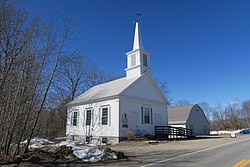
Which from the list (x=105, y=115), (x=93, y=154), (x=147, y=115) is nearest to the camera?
(x=93, y=154)

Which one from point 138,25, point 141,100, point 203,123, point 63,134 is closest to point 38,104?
point 141,100

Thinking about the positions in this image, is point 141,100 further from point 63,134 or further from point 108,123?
point 63,134

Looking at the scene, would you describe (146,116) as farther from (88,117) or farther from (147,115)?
(88,117)

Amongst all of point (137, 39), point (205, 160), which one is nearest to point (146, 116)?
point (137, 39)

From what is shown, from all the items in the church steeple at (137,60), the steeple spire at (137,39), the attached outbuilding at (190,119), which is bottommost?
the attached outbuilding at (190,119)

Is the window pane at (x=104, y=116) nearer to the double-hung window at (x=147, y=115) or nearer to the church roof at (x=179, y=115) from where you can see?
the double-hung window at (x=147, y=115)

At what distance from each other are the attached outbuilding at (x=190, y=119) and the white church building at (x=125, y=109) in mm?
12312

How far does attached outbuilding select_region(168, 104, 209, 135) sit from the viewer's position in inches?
1334

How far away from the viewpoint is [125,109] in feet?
59.8

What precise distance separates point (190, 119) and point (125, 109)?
20.5 m

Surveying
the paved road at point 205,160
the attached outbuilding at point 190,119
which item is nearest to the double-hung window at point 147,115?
the paved road at point 205,160

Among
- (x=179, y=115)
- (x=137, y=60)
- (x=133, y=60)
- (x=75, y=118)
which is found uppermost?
(x=133, y=60)

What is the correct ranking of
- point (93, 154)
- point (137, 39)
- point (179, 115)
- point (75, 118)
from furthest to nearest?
point (179, 115) < point (137, 39) < point (75, 118) < point (93, 154)

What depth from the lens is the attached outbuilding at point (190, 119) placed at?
33878 mm
